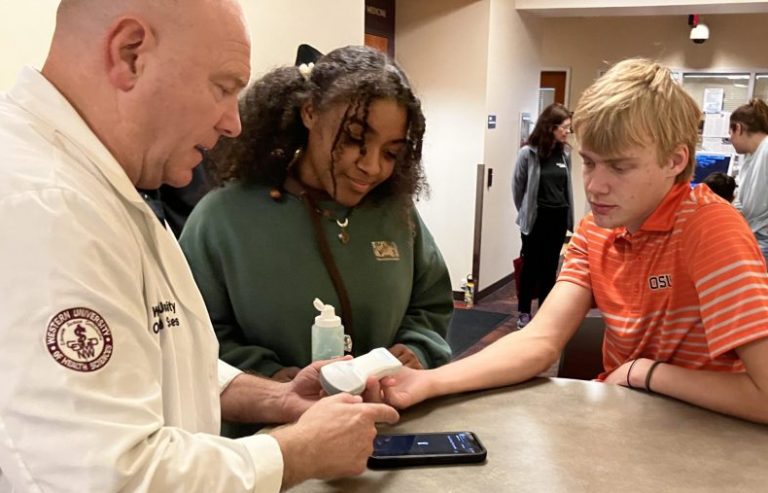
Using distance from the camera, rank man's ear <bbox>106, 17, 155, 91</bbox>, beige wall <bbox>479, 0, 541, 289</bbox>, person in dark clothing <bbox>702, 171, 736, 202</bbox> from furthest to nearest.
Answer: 1. beige wall <bbox>479, 0, 541, 289</bbox>
2. person in dark clothing <bbox>702, 171, 736, 202</bbox>
3. man's ear <bbox>106, 17, 155, 91</bbox>

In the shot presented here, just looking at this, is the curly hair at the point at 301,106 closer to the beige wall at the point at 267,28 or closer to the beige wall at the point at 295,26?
the beige wall at the point at 267,28

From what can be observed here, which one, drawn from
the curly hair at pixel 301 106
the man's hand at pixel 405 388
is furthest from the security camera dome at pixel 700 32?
the man's hand at pixel 405 388

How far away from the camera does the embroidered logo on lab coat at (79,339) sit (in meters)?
0.60

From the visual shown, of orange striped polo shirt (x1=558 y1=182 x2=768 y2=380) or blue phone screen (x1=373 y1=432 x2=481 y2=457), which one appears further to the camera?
orange striped polo shirt (x1=558 y1=182 x2=768 y2=380)

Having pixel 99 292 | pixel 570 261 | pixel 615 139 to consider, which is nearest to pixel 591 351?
pixel 570 261

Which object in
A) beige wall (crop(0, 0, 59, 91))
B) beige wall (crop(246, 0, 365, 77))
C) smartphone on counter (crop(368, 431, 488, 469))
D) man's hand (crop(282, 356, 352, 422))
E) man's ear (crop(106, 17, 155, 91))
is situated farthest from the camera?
beige wall (crop(246, 0, 365, 77))

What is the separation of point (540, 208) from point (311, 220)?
3.90 metres

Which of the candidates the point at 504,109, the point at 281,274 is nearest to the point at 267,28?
the point at 281,274

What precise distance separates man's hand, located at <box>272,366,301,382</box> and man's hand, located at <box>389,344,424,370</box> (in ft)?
0.72

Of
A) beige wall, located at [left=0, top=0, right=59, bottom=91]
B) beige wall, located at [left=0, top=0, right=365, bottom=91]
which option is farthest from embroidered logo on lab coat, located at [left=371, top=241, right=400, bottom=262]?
beige wall, located at [left=0, top=0, right=59, bottom=91]

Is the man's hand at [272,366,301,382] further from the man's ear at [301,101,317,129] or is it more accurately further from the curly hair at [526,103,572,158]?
the curly hair at [526,103,572,158]

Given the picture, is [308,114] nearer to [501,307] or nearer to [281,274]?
[281,274]

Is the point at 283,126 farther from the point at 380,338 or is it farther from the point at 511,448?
the point at 511,448

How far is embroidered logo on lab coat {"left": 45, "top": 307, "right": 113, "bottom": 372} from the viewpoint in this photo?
605 mm
